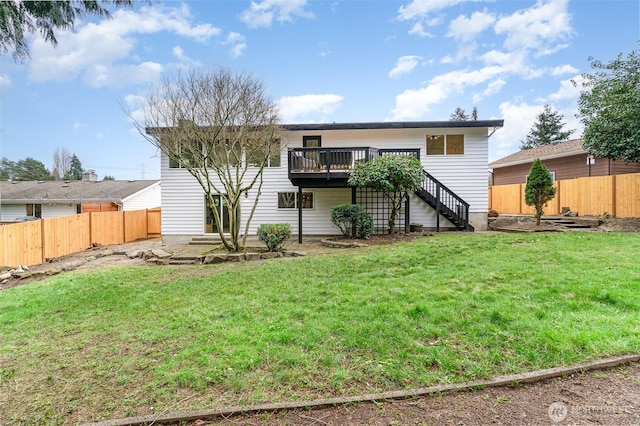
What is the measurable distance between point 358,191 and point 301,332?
31.6 feet

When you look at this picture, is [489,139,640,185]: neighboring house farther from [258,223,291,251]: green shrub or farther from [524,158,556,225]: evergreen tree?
[258,223,291,251]: green shrub

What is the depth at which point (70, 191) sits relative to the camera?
2139 cm

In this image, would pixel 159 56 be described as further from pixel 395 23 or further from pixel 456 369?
pixel 456 369

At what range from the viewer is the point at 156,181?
2427 cm

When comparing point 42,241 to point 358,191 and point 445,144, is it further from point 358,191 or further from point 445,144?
point 445,144

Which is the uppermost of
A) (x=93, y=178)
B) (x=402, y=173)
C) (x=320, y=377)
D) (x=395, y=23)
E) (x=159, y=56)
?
(x=395, y=23)

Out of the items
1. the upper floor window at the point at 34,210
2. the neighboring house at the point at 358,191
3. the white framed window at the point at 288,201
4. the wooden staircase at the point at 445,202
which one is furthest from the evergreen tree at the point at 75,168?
the wooden staircase at the point at 445,202

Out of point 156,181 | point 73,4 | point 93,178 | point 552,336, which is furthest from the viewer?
point 93,178

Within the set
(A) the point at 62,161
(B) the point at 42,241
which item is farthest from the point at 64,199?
(A) the point at 62,161

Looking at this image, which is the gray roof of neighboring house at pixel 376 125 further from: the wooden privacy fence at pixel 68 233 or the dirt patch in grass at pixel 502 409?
the dirt patch in grass at pixel 502 409

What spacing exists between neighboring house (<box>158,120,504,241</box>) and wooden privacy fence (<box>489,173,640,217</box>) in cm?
484

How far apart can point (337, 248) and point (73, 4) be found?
27.1 feet

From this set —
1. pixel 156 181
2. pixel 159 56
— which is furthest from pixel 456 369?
pixel 156 181

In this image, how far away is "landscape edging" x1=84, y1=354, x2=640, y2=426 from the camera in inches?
92.0
